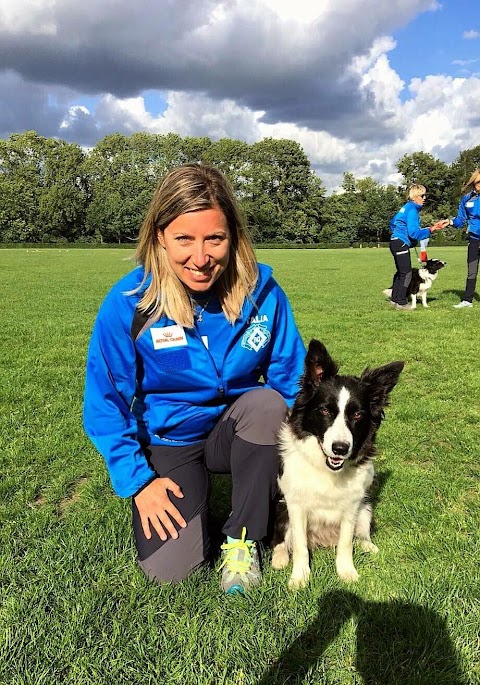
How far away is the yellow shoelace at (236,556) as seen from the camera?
266cm

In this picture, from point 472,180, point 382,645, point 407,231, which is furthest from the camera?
point 407,231

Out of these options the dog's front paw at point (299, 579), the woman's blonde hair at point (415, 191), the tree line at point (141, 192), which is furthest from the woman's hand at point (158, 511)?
the tree line at point (141, 192)

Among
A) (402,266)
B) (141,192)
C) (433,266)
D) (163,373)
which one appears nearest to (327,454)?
(163,373)

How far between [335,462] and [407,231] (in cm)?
984

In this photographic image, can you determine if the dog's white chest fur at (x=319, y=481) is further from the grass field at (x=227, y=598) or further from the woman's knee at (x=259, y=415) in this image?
the grass field at (x=227, y=598)

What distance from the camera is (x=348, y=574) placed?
9.04ft

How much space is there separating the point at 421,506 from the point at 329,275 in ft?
61.0

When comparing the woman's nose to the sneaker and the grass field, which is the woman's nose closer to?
the sneaker

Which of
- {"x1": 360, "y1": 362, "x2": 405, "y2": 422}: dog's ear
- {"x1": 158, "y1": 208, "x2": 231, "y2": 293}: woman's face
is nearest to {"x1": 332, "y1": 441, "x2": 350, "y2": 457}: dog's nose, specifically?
{"x1": 360, "y1": 362, "x2": 405, "y2": 422}: dog's ear

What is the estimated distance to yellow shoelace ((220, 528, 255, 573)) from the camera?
2.66 metres

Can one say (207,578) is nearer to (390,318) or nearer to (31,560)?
(31,560)

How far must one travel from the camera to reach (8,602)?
7.97ft

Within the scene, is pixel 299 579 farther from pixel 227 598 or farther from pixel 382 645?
pixel 382 645

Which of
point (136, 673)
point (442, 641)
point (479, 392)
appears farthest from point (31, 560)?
point (479, 392)
